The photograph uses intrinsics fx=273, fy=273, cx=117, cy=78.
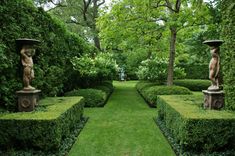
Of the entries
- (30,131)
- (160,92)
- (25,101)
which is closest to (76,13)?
(160,92)

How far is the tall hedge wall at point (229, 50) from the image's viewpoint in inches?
226

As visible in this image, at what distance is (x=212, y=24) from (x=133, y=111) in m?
4.38

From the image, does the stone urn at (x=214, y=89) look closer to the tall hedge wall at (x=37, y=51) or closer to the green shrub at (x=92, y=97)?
the tall hedge wall at (x=37, y=51)

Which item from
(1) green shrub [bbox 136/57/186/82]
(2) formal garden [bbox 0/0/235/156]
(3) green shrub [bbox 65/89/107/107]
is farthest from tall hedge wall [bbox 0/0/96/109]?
(1) green shrub [bbox 136/57/186/82]

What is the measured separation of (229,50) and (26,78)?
14.8 ft

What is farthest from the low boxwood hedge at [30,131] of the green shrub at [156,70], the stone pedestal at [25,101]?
the green shrub at [156,70]

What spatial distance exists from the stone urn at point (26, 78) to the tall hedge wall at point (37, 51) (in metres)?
0.17

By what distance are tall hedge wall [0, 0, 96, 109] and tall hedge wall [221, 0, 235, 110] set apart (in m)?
4.55

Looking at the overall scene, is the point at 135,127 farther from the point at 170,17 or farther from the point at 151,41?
the point at 151,41

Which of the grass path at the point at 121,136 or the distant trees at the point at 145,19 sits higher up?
the distant trees at the point at 145,19

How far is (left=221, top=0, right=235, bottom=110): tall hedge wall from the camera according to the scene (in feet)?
18.9

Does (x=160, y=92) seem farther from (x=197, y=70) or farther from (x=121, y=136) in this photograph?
(x=197, y=70)

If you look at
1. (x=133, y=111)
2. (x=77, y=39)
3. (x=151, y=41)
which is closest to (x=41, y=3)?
(x=77, y=39)

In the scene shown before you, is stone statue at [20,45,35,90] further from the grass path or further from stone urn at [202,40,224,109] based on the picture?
stone urn at [202,40,224,109]
